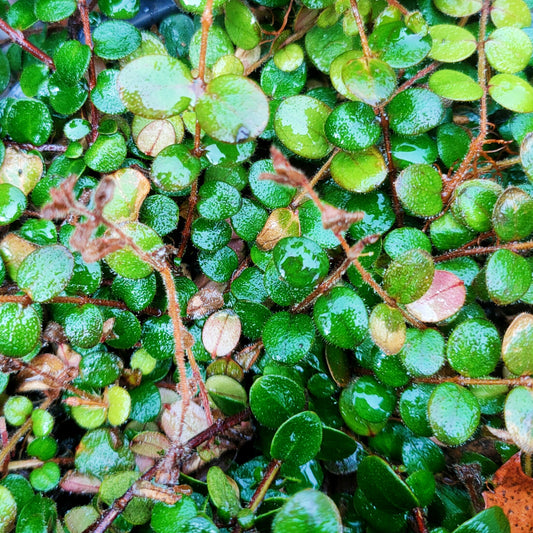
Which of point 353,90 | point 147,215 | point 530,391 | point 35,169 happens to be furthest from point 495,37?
point 35,169

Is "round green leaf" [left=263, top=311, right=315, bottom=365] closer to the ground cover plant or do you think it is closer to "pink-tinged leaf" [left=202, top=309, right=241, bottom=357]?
the ground cover plant

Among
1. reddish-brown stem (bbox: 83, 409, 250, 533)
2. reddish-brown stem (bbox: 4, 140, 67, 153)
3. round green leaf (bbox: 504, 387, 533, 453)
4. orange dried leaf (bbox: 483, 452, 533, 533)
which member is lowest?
reddish-brown stem (bbox: 83, 409, 250, 533)

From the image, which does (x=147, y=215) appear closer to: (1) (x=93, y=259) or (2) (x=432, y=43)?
(1) (x=93, y=259)

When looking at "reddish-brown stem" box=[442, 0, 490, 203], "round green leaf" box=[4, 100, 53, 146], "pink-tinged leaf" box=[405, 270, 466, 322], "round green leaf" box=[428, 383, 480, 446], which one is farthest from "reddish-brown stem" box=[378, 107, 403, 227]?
"round green leaf" box=[4, 100, 53, 146]

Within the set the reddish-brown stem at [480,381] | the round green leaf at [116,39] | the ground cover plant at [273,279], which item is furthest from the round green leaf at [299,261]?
the round green leaf at [116,39]

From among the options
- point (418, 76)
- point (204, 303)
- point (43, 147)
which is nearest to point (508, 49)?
point (418, 76)

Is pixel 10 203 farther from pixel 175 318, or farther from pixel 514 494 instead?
pixel 514 494
